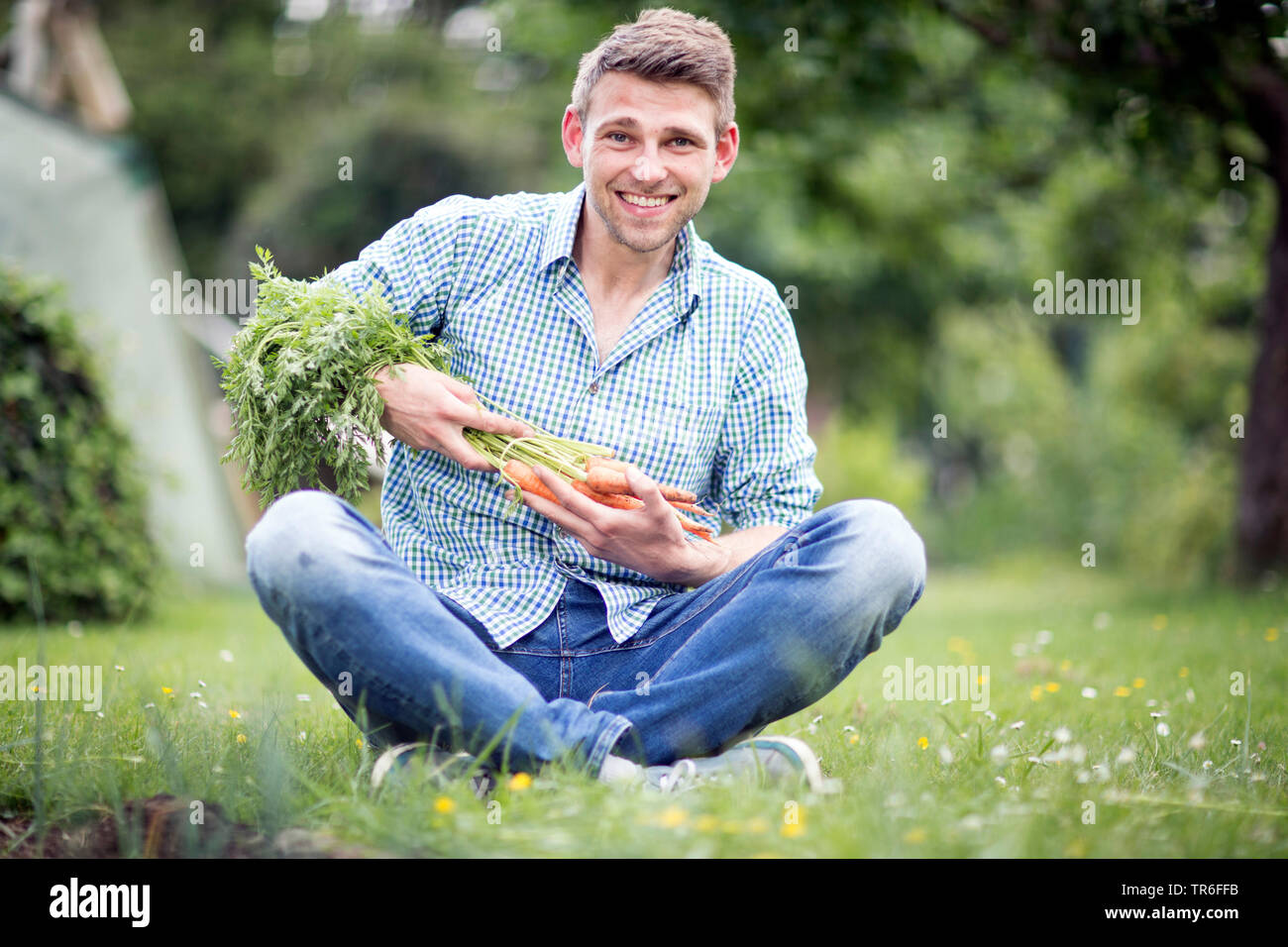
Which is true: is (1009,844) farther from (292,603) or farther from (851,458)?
(851,458)

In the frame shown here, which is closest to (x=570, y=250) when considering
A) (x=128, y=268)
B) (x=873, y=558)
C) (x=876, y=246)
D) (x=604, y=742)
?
(x=873, y=558)

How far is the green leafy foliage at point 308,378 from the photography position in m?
2.58

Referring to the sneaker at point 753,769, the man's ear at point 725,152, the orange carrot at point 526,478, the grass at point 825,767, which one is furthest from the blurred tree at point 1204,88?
the sneaker at point 753,769

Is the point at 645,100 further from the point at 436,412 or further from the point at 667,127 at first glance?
the point at 436,412

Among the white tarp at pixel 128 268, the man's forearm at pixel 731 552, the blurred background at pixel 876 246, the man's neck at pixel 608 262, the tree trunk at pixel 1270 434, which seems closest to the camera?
the man's forearm at pixel 731 552

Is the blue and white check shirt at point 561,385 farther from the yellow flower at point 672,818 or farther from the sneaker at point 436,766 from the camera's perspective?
the yellow flower at point 672,818

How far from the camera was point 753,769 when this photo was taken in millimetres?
2369

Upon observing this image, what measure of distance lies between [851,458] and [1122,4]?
32.7 ft

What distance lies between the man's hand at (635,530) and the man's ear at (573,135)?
93 centimetres

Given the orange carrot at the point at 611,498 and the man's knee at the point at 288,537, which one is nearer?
the man's knee at the point at 288,537

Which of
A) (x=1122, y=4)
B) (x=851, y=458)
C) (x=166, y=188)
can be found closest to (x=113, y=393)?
(x=1122, y=4)

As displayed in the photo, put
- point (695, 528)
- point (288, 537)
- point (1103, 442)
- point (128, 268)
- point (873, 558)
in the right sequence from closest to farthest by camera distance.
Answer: point (288, 537) < point (873, 558) < point (695, 528) < point (128, 268) < point (1103, 442)

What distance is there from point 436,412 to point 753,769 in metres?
1.02

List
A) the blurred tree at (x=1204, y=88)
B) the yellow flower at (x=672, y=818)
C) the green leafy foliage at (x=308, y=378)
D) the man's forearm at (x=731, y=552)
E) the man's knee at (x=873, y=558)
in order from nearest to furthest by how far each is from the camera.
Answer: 1. the yellow flower at (x=672, y=818)
2. the man's knee at (x=873, y=558)
3. the green leafy foliage at (x=308, y=378)
4. the man's forearm at (x=731, y=552)
5. the blurred tree at (x=1204, y=88)
